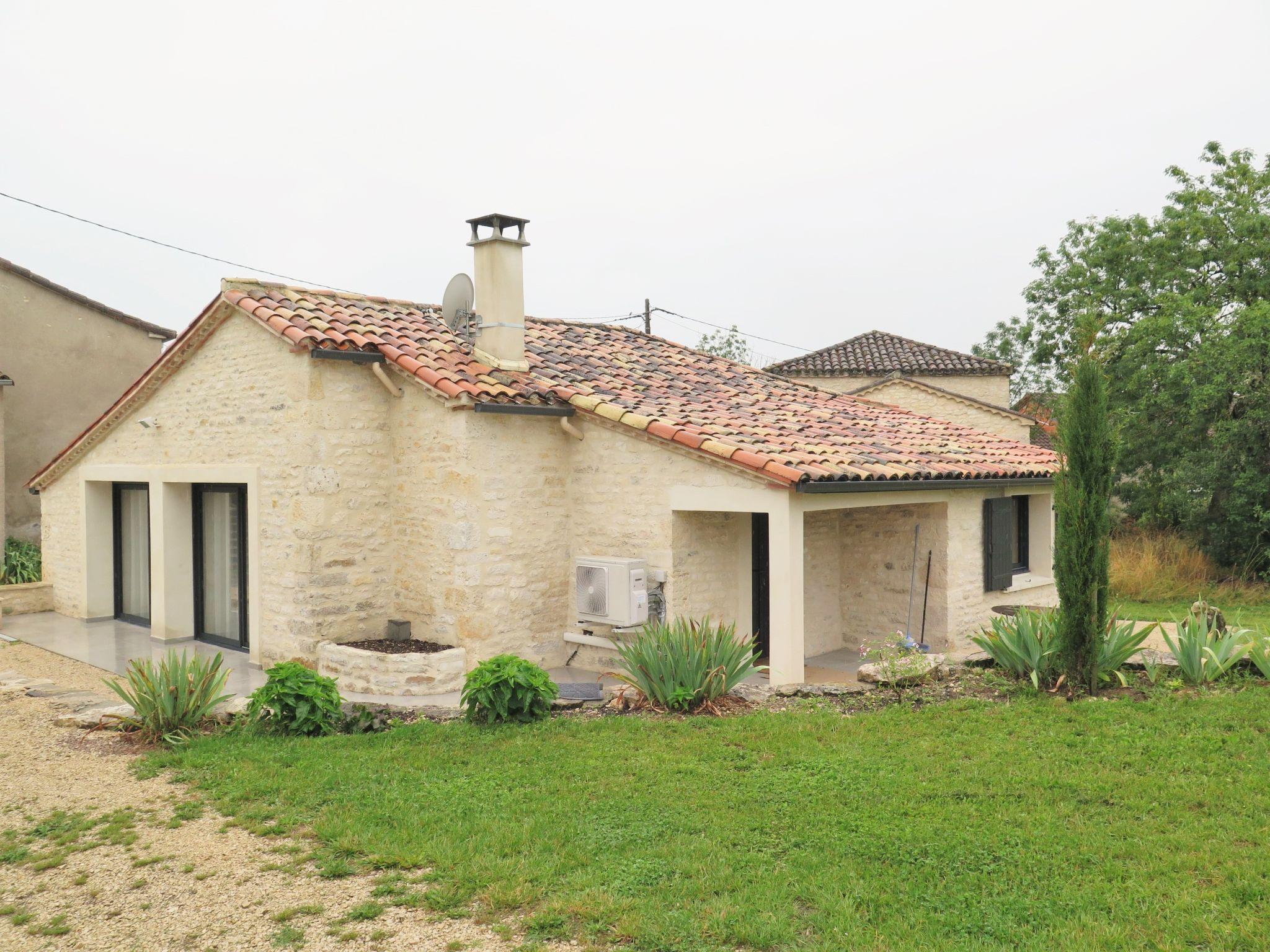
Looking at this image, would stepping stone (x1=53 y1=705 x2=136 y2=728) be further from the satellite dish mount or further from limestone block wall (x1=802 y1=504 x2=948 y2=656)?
limestone block wall (x1=802 y1=504 x2=948 y2=656)

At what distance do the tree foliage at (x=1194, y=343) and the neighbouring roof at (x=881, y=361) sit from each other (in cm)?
306

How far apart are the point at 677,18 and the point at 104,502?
37.3 ft

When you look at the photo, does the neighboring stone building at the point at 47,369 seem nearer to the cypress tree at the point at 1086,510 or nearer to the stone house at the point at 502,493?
the stone house at the point at 502,493

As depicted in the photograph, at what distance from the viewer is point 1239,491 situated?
710 inches

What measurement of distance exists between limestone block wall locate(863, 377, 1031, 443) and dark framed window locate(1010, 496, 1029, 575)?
311 inches

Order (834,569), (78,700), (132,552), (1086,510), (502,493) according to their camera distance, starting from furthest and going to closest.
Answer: (132,552) < (834,569) < (502,493) < (78,700) < (1086,510)

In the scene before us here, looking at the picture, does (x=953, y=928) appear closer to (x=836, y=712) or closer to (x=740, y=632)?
(x=836, y=712)

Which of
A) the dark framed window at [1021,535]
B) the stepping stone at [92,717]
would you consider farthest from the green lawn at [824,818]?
the dark framed window at [1021,535]

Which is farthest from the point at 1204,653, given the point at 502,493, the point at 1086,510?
the point at 502,493

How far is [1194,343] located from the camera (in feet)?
65.4

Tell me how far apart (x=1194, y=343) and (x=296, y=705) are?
2003 centimetres

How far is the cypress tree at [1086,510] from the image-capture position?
735 centimetres

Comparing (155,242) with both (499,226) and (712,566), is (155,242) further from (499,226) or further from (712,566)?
(712,566)

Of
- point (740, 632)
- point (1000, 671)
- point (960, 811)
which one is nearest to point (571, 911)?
point (960, 811)
